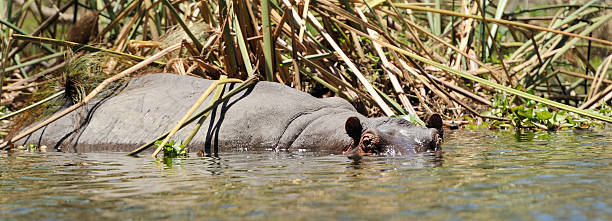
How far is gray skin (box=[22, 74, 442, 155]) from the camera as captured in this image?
5266 mm

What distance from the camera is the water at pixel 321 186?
110 inches

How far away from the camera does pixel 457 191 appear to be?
10.6 feet

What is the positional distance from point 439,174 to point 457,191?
24.3 inches

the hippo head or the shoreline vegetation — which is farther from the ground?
the shoreline vegetation

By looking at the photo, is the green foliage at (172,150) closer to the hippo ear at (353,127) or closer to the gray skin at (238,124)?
the gray skin at (238,124)

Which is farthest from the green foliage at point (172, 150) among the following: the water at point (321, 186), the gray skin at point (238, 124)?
the gray skin at point (238, 124)

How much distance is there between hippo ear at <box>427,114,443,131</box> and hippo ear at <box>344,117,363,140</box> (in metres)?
0.50

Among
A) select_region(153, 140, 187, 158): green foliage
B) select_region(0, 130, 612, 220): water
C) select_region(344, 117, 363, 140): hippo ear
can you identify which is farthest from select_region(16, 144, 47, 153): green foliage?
select_region(344, 117, 363, 140): hippo ear

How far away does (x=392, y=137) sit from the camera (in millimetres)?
5141

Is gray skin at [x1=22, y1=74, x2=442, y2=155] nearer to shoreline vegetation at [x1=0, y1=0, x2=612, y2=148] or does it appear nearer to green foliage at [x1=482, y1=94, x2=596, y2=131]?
shoreline vegetation at [x1=0, y1=0, x2=612, y2=148]

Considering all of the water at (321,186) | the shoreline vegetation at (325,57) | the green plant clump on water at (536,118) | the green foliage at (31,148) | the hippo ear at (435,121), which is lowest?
the water at (321,186)

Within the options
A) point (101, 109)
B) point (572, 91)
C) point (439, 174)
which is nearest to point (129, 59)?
point (101, 109)

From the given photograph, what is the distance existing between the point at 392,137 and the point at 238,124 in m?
1.38

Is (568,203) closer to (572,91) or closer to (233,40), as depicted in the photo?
(233,40)
